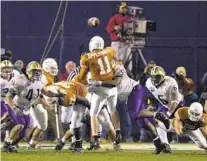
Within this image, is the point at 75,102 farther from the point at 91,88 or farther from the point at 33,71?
the point at 33,71

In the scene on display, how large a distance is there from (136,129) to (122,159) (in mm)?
6280

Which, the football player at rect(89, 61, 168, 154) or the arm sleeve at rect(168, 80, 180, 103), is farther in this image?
the arm sleeve at rect(168, 80, 180, 103)

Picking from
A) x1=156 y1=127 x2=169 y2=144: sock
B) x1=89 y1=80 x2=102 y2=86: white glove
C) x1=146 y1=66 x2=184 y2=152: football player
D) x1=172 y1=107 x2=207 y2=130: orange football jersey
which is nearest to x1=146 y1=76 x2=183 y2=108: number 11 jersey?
x1=146 y1=66 x2=184 y2=152: football player

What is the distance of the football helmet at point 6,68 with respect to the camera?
17031 millimetres

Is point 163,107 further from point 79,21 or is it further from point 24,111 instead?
point 79,21

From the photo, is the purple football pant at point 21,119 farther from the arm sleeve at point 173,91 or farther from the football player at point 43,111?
the arm sleeve at point 173,91

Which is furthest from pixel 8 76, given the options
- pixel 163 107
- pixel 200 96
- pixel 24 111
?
pixel 200 96

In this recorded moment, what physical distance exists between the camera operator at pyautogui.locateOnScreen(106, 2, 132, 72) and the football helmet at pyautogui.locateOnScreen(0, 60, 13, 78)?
280 centimetres

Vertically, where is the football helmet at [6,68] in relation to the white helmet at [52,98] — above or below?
above

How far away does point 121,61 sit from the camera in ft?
61.0

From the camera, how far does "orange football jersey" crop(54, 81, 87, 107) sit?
610 inches

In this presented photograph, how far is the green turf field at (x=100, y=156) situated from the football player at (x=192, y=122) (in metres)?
0.30

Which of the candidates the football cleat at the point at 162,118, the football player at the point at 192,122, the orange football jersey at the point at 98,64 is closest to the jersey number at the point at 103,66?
the orange football jersey at the point at 98,64

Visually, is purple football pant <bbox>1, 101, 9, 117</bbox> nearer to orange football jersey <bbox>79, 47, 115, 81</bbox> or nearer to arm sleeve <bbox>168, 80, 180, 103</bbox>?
orange football jersey <bbox>79, 47, 115, 81</bbox>
